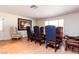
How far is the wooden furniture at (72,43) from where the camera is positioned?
271 centimetres

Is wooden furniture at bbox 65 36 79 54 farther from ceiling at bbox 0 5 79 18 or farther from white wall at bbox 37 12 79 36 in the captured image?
ceiling at bbox 0 5 79 18

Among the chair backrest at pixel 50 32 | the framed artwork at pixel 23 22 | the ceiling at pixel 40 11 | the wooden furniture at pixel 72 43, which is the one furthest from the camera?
the chair backrest at pixel 50 32

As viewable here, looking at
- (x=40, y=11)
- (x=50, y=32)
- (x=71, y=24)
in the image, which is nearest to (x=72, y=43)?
(x=71, y=24)

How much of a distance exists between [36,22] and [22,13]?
52 centimetres

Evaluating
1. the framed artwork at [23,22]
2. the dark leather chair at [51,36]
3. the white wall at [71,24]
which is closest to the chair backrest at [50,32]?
the dark leather chair at [51,36]

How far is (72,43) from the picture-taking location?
2.91m

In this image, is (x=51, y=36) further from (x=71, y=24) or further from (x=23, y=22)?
(x=23, y=22)

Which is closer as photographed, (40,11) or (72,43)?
(40,11)

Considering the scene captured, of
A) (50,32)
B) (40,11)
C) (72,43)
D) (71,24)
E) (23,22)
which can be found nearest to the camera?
(71,24)

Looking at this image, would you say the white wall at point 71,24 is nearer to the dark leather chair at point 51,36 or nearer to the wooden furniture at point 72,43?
the wooden furniture at point 72,43

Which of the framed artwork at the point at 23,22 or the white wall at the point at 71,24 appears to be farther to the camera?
the framed artwork at the point at 23,22

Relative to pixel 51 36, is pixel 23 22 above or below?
above

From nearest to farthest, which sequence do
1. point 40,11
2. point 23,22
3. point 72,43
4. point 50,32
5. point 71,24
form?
point 71,24 < point 40,11 < point 72,43 < point 23,22 < point 50,32
